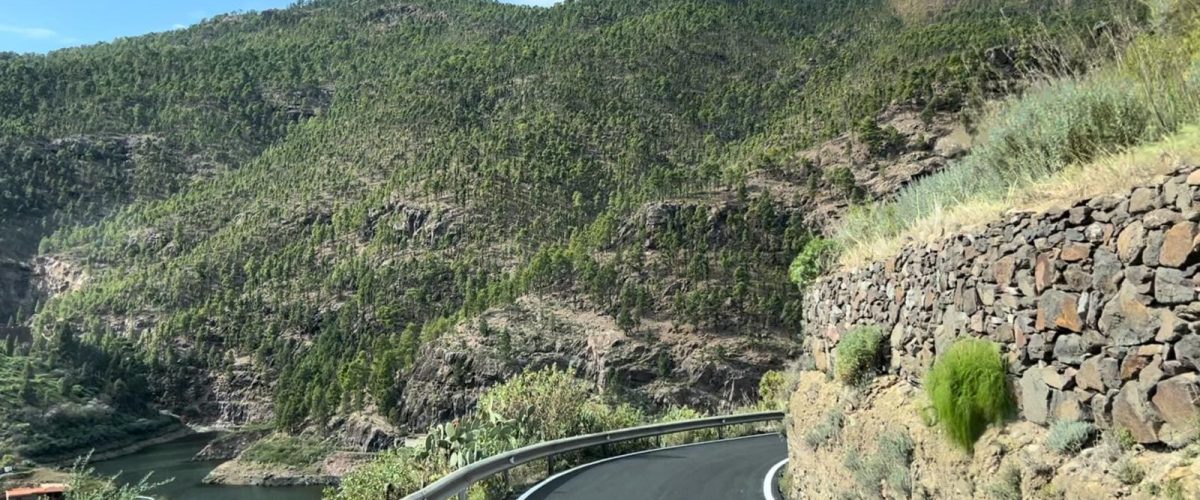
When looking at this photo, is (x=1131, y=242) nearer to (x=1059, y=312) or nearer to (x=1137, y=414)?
(x=1059, y=312)

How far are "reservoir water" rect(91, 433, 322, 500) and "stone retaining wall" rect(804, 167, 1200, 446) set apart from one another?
213 ft

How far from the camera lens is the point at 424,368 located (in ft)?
242

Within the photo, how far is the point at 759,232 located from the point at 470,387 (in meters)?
28.7

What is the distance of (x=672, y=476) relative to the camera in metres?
14.3

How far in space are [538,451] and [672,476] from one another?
2.49 m

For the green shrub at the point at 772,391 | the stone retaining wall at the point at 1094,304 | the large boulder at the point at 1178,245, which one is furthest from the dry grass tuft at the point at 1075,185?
the green shrub at the point at 772,391

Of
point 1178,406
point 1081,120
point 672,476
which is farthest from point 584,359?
point 1178,406

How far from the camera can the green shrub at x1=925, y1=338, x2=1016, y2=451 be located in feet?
18.2

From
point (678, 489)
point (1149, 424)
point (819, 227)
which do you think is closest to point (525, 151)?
point (819, 227)

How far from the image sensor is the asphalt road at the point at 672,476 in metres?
12.2

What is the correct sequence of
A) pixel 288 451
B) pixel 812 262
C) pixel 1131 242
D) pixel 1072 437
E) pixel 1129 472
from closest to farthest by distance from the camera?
pixel 1129 472, pixel 1131 242, pixel 1072 437, pixel 812 262, pixel 288 451

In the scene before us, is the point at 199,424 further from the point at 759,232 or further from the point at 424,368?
the point at 759,232

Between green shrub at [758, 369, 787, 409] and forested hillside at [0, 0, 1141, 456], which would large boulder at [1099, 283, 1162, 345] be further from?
forested hillside at [0, 0, 1141, 456]

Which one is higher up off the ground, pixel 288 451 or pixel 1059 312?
pixel 1059 312
